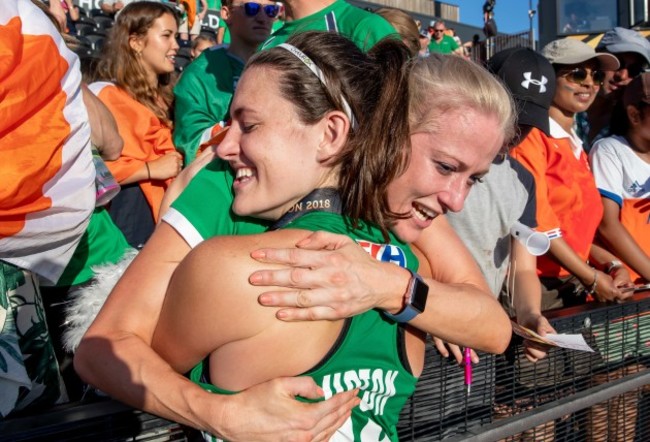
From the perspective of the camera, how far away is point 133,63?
352cm

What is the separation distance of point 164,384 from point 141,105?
2.28 m

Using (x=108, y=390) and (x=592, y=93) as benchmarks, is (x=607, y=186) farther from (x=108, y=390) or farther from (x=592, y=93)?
(x=108, y=390)

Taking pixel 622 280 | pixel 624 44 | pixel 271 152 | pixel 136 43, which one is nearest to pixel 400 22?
pixel 136 43

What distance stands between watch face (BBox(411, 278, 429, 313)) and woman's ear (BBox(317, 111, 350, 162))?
1.04 feet

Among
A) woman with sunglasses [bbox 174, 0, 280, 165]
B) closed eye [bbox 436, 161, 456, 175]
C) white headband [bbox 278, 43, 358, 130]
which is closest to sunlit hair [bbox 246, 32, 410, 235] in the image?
white headband [bbox 278, 43, 358, 130]

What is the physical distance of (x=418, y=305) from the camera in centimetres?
147

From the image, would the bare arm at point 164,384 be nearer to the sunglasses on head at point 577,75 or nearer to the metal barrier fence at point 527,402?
the metal barrier fence at point 527,402

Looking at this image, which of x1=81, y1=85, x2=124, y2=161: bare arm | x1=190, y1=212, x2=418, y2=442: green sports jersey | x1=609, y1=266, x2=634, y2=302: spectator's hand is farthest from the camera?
x1=609, y1=266, x2=634, y2=302: spectator's hand

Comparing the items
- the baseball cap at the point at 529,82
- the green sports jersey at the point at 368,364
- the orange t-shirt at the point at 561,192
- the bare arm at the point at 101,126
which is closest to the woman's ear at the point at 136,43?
the bare arm at the point at 101,126

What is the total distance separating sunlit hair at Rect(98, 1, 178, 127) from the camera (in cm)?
349

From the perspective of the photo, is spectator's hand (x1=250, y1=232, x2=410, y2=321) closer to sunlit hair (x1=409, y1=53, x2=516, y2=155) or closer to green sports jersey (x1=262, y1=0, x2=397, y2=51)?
sunlit hair (x1=409, y1=53, x2=516, y2=155)

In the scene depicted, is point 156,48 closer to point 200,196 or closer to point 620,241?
point 200,196

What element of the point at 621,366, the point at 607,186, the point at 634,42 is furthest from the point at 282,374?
the point at 634,42

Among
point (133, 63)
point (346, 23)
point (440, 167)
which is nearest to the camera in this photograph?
point (440, 167)
